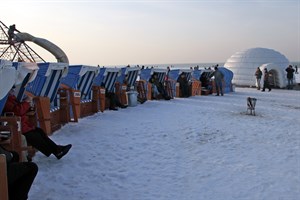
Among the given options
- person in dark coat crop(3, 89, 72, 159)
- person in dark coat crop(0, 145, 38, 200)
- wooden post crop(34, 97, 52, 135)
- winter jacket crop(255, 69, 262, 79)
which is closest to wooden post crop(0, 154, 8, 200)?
person in dark coat crop(0, 145, 38, 200)

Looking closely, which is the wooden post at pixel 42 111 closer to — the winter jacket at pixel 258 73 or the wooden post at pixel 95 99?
the wooden post at pixel 95 99

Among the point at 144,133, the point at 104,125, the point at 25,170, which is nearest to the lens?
the point at 25,170

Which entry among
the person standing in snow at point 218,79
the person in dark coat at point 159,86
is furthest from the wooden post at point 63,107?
the person standing in snow at point 218,79

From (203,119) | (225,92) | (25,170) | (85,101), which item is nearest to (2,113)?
(25,170)

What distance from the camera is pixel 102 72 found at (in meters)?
11.2

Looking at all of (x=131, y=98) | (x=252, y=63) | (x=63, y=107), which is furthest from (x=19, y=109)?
(x=252, y=63)

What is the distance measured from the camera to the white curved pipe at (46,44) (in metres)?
18.6

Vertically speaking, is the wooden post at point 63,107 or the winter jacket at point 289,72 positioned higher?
the winter jacket at point 289,72

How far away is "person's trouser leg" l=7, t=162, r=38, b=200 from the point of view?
327 cm

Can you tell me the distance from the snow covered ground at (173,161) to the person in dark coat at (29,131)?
0.19m

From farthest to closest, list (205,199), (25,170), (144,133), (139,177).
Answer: (144,133) < (139,177) < (205,199) < (25,170)

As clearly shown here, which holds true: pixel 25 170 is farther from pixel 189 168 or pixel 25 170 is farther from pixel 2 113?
pixel 189 168

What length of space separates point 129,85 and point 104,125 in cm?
500

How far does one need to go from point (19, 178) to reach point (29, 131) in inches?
75.3
